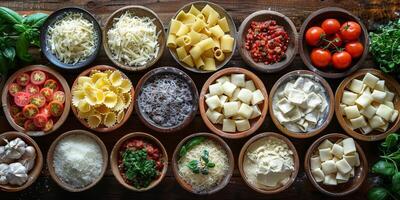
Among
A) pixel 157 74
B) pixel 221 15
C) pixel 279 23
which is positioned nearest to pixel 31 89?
pixel 157 74

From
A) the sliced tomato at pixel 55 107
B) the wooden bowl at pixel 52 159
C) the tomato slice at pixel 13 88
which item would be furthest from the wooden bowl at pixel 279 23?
the tomato slice at pixel 13 88

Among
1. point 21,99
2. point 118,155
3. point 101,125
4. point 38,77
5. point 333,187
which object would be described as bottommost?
point 333,187

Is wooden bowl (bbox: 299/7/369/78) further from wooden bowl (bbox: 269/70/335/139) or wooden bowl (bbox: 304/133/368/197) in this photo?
wooden bowl (bbox: 304/133/368/197)

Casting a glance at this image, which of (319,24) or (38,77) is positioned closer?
(38,77)

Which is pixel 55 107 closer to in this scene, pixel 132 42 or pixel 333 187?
pixel 132 42

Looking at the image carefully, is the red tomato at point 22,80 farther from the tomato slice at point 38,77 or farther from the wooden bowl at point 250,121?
the wooden bowl at point 250,121

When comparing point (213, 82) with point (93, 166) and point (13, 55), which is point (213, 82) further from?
point (13, 55)
